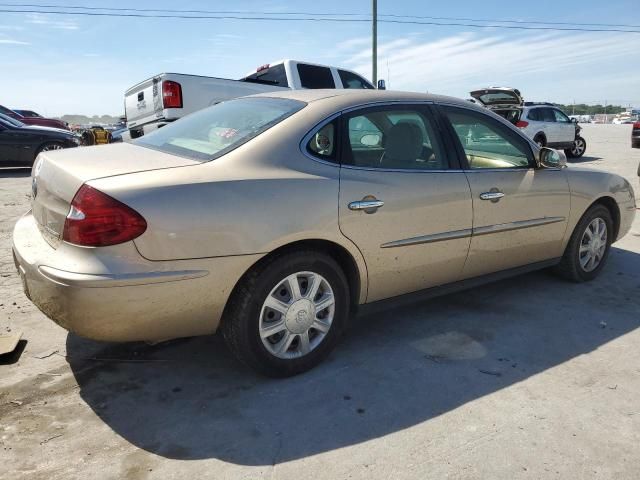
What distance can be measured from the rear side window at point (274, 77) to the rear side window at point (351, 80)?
1204 millimetres

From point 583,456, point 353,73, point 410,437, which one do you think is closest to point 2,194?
point 353,73

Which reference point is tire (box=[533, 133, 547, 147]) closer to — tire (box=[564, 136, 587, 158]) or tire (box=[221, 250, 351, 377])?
tire (box=[564, 136, 587, 158])

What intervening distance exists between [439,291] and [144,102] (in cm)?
794

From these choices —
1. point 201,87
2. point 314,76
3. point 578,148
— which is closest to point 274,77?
point 314,76

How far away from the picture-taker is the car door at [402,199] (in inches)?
120

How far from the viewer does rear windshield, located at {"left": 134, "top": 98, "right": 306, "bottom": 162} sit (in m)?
2.94

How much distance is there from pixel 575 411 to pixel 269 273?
5.57 feet

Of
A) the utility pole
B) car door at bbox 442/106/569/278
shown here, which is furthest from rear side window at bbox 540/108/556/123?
car door at bbox 442/106/569/278

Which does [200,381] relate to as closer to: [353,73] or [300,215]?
[300,215]

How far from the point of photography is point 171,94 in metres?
8.89

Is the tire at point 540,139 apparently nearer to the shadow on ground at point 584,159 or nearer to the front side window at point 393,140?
the shadow on ground at point 584,159

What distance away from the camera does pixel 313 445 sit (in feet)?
7.91

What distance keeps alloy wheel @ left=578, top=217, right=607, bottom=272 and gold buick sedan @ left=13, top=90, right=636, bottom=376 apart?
2.00ft

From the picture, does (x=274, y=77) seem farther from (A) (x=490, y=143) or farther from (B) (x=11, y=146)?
(A) (x=490, y=143)
